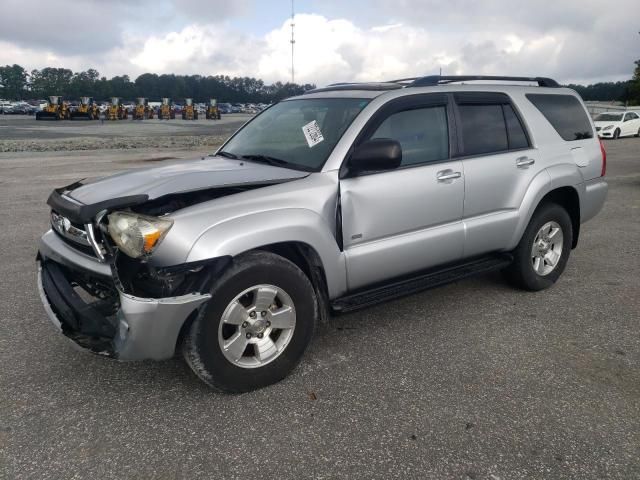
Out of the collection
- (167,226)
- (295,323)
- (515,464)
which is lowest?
(515,464)

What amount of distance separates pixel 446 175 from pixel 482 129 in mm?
649

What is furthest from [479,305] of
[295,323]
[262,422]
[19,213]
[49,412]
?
[19,213]

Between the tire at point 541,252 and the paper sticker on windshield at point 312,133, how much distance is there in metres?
2.01

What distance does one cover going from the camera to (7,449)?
254 cm

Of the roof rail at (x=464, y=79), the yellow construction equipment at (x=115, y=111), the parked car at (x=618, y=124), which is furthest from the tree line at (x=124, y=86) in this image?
the roof rail at (x=464, y=79)

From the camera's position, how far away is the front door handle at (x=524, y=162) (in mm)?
4254

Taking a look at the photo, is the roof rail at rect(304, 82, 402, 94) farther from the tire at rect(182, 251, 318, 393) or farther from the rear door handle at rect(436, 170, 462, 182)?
the tire at rect(182, 251, 318, 393)

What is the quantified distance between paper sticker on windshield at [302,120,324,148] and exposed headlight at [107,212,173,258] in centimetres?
127

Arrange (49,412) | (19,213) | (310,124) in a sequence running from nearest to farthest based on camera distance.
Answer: (49,412) → (310,124) → (19,213)

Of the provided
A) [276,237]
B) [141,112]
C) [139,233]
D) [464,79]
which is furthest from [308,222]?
[141,112]

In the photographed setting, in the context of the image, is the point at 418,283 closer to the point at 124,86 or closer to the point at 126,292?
the point at 126,292

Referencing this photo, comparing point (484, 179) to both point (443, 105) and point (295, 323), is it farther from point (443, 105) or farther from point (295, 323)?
point (295, 323)

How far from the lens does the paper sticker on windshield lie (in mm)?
3578

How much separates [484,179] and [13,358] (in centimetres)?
351
